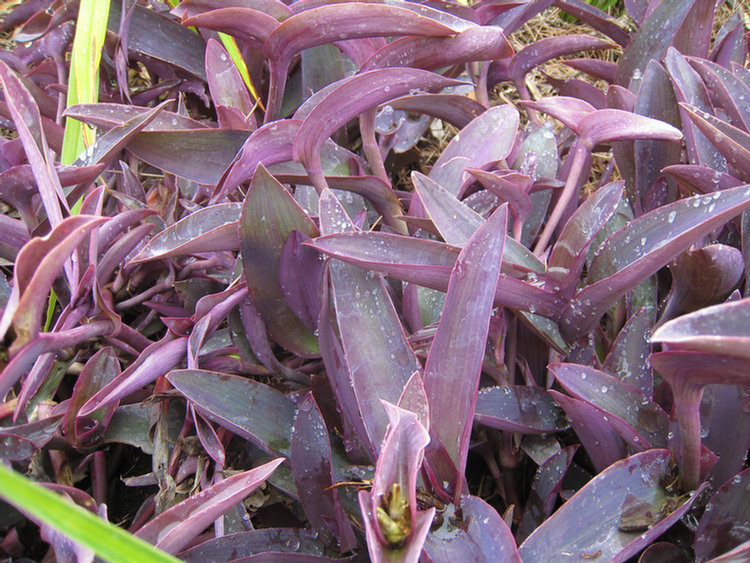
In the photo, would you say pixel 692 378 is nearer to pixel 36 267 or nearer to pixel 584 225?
pixel 584 225

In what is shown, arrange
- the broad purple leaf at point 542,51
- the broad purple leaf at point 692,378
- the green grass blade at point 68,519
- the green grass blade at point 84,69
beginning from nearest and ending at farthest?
the green grass blade at point 68,519
the broad purple leaf at point 692,378
the green grass blade at point 84,69
the broad purple leaf at point 542,51

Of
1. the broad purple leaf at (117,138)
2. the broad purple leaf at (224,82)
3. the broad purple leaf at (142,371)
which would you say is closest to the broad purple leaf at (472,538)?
the broad purple leaf at (142,371)

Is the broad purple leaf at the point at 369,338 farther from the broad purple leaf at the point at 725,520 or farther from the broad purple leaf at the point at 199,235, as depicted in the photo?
the broad purple leaf at the point at 725,520

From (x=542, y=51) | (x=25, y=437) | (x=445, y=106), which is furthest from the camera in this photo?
(x=542, y=51)

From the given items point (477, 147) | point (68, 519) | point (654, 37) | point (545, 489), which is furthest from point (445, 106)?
point (68, 519)

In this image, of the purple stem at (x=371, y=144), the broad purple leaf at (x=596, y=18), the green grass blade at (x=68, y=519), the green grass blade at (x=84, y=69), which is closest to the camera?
the green grass blade at (x=68, y=519)
